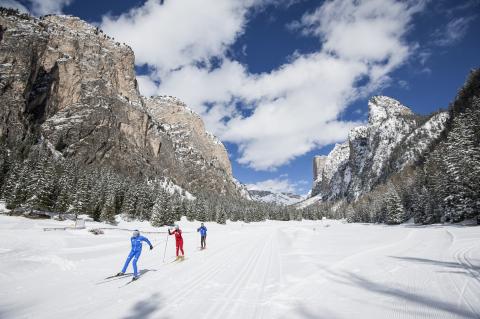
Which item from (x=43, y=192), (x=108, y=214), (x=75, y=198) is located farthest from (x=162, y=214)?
(x=43, y=192)

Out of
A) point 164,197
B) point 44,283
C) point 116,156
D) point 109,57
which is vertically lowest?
point 44,283

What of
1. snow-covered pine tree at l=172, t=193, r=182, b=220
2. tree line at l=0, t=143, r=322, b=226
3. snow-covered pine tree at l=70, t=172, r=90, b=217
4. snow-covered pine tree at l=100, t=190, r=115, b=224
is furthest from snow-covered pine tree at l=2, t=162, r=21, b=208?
snow-covered pine tree at l=172, t=193, r=182, b=220

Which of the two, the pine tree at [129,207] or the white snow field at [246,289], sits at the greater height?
the pine tree at [129,207]

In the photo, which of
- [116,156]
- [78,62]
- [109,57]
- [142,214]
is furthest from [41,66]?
[142,214]

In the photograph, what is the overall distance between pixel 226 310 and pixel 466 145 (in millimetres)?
42378

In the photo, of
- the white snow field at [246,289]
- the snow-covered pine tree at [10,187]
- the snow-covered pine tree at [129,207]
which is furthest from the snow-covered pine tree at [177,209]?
the white snow field at [246,289]

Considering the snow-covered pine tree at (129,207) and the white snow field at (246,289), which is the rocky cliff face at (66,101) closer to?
the snow-covered pine tree at (129,207)

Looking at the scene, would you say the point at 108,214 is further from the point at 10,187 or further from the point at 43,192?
the point at 10,187

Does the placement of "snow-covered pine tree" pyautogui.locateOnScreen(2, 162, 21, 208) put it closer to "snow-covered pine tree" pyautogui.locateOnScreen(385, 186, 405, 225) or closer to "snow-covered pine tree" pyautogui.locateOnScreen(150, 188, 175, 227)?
"snow-covered pine tree" pyautogui.locateOnScreen(150, 188, 175, 227)

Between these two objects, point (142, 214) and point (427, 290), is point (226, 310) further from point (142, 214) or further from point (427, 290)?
point (142, 214)

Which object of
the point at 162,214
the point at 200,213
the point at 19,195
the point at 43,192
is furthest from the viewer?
the point at 200,213

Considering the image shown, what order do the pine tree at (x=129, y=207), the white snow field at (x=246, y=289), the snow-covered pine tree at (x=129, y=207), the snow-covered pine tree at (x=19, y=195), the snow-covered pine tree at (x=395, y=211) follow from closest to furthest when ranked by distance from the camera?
the white snow field at (x=246, y=289), the snow-covered pine tree at (x=19, y=195), the snow-covered pine tree at (x=395, y=211), the pine tree at (x=129, y=207), the snow-covered pine tree at (x=129, y=207)

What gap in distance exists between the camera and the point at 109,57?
19712 cm

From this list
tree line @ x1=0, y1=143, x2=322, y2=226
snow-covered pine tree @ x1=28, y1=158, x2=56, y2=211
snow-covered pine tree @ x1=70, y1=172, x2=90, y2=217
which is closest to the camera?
snow-covered pine tree @ x1=28, y1=158, x2=56, y2=211
